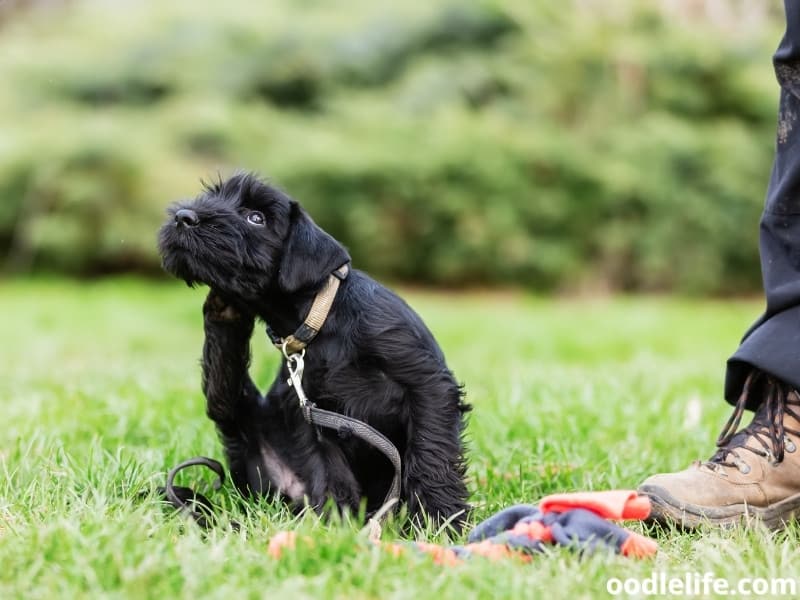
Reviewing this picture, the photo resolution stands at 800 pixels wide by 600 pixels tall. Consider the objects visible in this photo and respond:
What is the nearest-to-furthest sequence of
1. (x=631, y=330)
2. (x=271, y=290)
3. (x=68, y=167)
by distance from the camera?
(x=271, y=290), (x=631, y=330), (x=68, y=167)

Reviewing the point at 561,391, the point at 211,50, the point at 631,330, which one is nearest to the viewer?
the point at 561,391

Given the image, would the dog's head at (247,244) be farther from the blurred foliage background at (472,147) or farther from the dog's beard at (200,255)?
the blurred foliage background at (472,147)

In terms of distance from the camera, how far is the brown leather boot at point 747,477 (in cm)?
247

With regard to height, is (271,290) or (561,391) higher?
(271,290)

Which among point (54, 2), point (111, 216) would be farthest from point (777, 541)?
point (54, 2)

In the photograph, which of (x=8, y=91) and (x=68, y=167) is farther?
(x=8, y=91)

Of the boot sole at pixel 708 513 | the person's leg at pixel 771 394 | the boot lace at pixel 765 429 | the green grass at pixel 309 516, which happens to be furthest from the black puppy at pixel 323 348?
the boot lace at pixel 765 429

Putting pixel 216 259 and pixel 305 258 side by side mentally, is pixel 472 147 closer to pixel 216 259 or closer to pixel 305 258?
pixel 305 258

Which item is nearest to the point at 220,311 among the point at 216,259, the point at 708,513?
the point at 216,259

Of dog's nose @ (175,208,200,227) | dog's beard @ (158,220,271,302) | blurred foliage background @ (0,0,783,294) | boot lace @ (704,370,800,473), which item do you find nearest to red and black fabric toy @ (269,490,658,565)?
boot lace @ (704,370,800,473)

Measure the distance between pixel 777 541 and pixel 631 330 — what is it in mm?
5195

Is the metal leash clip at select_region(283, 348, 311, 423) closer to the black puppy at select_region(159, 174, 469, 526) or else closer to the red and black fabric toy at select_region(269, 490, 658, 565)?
the black puppy at select_region(159, 174, 469, 526)

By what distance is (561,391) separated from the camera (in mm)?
4176

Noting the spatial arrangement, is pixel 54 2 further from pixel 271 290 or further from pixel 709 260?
pixel 271 290
